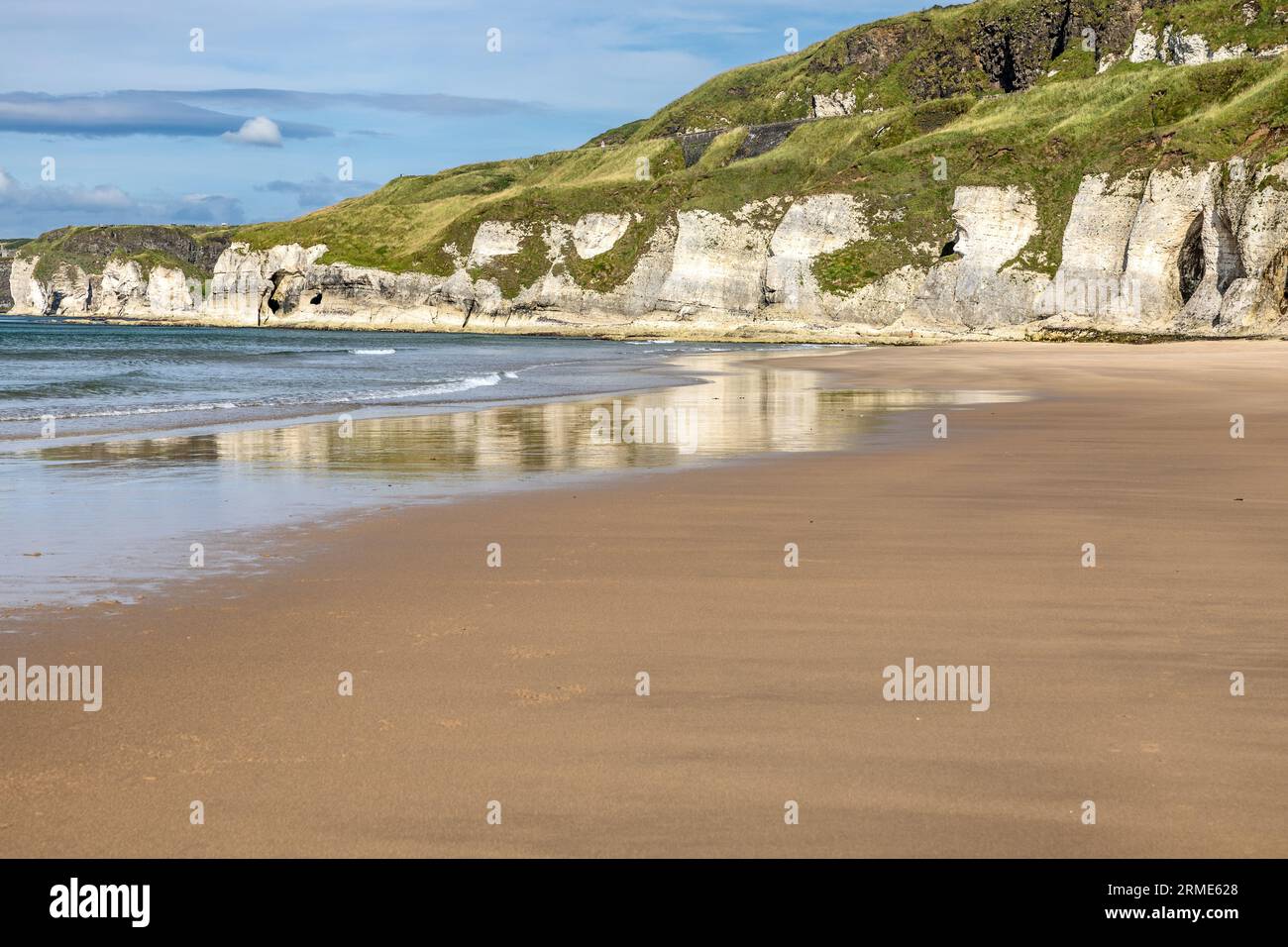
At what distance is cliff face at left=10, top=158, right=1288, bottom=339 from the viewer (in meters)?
71.7

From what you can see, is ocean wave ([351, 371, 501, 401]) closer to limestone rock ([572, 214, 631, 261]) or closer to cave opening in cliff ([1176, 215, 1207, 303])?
cave opening in cliff ([1176, 215, 1207, 303])

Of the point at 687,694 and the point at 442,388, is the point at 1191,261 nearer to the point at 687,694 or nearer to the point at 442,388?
the point at 442,388

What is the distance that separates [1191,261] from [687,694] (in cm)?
8224

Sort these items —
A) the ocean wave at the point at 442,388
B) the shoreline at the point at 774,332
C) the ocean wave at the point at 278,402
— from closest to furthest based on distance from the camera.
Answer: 1. the ocean wave at the point at 278,402
2. the ocean wave at the point at 442,388
3. the shoreline at the point at 774,332

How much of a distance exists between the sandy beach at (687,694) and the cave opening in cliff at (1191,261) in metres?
72.9

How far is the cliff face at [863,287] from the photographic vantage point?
71.7 m

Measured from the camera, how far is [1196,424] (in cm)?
2108

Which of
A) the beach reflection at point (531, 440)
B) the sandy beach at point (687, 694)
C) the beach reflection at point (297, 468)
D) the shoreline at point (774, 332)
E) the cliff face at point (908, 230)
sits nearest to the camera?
the sandy beach at point (687, 694)

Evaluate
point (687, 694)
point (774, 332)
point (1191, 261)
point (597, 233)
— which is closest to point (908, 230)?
point (774, 332)

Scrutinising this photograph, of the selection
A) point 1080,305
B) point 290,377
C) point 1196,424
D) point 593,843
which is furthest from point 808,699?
point 1080,305

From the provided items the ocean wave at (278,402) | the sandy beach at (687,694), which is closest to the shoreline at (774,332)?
the ocean wave at (278,402)

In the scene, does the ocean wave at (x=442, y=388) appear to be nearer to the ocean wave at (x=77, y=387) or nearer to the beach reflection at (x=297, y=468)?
the beach reflection at (x=297, y=468)
